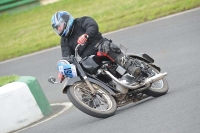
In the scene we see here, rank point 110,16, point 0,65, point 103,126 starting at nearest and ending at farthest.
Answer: point 103,126 → point 0,65 → point 110,16

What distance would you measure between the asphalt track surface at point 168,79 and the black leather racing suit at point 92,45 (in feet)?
2.24

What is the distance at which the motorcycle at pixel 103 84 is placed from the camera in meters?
9.13

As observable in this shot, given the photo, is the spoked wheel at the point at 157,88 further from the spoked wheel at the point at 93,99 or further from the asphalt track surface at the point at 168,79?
the spoked wheel at the point at 93,99

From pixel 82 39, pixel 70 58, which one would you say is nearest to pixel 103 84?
pixel 70 58

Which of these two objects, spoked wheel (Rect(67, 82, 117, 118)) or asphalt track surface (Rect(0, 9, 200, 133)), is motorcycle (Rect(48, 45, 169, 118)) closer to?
spoked wheel (Rect(67, 82, 117, 118))

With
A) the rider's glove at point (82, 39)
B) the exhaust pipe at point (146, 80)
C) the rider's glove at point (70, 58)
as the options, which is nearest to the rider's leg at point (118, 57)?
the exhaust pipe at point (146, 80)

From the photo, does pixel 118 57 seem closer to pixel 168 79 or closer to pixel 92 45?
pixel 92 45

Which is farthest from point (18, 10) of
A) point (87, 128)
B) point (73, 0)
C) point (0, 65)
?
point (87, 128)

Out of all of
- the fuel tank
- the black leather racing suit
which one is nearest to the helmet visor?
the black leather racing suit

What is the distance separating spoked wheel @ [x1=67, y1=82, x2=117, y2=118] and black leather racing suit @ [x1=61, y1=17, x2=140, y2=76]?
0.52 metres

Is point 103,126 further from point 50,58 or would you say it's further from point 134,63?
point 50,58

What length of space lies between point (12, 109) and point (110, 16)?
10.3 meters

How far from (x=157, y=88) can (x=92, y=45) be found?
49.5 inches

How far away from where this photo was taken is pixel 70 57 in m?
9.38
